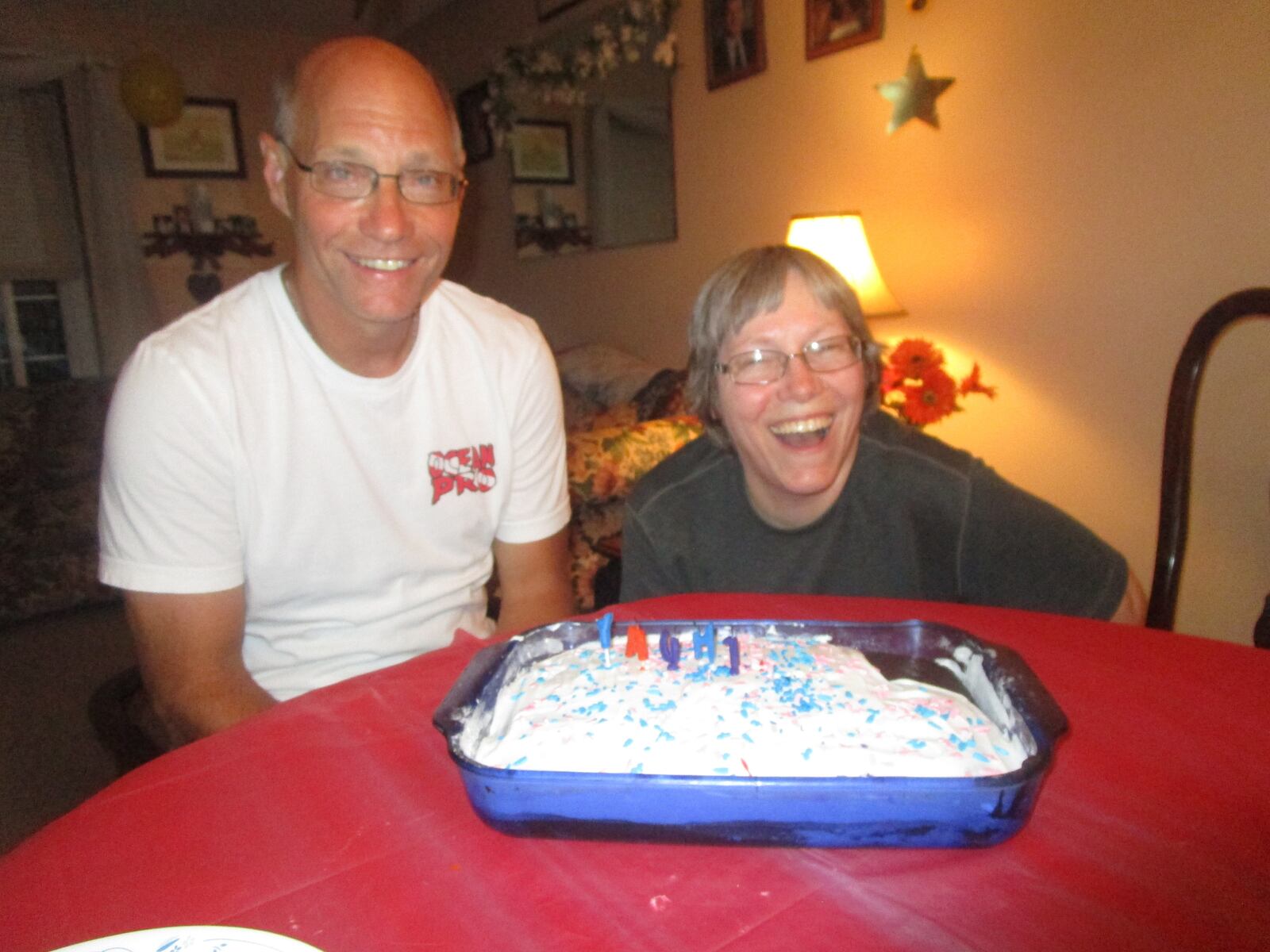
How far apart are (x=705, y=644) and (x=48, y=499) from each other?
332cm

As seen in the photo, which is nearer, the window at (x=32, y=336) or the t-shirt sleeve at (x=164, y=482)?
the t-shirt sleeve at (x=164, y=482)

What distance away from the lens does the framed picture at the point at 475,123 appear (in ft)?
15.8

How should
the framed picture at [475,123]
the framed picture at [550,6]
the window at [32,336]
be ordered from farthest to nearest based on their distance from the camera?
1. the window at [32,336]
2. the framed picture at [475,123]
3. the framed picture at [550,6]

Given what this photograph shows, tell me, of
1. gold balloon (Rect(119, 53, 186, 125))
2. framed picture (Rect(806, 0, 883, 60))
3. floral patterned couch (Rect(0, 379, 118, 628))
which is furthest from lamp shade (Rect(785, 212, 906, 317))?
gold balloon (Rect(119, 53, 186, 125))

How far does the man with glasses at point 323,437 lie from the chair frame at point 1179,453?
1.13 metres

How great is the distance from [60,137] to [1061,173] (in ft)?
18.4

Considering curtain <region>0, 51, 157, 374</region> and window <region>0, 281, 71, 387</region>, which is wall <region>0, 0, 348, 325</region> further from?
window <region>0, 281, 71, 387</region>

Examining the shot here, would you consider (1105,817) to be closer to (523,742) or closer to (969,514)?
(523,742)

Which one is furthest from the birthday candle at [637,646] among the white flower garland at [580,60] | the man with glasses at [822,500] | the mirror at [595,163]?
the white flower garland at [580,60]

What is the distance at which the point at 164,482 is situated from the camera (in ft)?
3.63

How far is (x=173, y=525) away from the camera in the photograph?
111cm

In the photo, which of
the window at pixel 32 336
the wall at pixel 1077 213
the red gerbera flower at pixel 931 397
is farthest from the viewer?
the window at pixel 32 336

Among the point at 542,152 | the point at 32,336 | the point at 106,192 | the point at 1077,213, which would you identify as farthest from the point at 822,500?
the point at 32,336

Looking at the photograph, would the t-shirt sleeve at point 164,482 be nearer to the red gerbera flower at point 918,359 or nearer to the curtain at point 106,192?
the red gerbera flower at point 918,359
